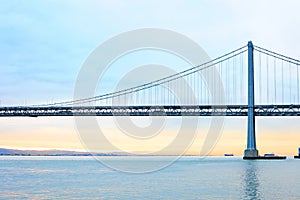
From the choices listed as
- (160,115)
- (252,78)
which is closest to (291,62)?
(252,78)

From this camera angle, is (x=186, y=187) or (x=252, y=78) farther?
(x=252, y=78)

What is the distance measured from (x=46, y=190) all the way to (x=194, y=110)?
119 feet

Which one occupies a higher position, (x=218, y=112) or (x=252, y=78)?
(x=252, y=78)

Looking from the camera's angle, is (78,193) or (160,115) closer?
(78,193)

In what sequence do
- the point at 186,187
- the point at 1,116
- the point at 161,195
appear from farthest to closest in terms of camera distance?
the point at 1,116 → the point at 186,187 → the point at 161,195

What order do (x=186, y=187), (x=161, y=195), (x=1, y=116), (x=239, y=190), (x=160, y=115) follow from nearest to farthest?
(x=161, y=195) → (x=239, y=190) → (x=186, y=187) → (x=160, y=115) → (x=1, y=116)

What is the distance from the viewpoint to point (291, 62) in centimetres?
6122

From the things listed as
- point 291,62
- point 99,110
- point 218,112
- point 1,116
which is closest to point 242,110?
point 218,112

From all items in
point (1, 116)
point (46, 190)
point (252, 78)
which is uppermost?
point (252, 78)

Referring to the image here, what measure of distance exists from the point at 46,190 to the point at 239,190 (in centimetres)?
944

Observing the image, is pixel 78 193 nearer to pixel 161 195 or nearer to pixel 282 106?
pixel 161 195

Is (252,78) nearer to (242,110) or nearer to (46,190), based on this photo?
(242,110)

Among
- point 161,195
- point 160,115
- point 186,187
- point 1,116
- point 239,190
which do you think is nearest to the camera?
point 161,195

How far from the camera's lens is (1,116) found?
6662 cm
